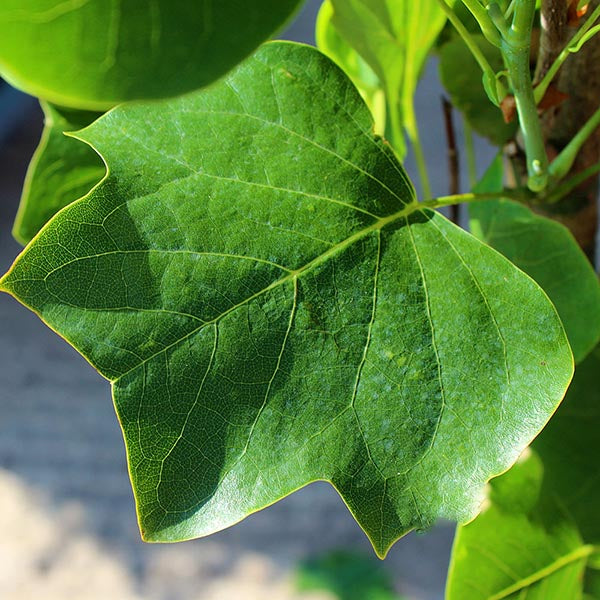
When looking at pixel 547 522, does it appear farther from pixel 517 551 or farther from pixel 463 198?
pixel 463 198

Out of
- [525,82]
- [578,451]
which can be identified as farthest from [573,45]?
[578,451]

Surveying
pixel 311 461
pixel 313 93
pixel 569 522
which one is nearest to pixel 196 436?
pixel 311 461

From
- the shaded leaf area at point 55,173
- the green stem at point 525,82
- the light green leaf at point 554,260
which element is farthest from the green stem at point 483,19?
the shaded leaf area at point 55,173

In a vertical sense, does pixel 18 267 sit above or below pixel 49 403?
above

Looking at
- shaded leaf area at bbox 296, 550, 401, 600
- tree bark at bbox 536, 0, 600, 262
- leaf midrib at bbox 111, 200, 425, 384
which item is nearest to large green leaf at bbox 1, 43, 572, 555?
leaf midrib at bbox 111, 200, 425, 384

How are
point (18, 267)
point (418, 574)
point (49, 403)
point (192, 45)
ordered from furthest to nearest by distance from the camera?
point (49, 403) < point (418, 574) < point (18, 267) < point (192, 45)

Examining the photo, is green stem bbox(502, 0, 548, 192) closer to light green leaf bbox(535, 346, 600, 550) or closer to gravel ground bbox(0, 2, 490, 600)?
light green leaf bbox(535, 346, 600, 550)

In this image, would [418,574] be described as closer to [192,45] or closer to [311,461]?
[311,461]
